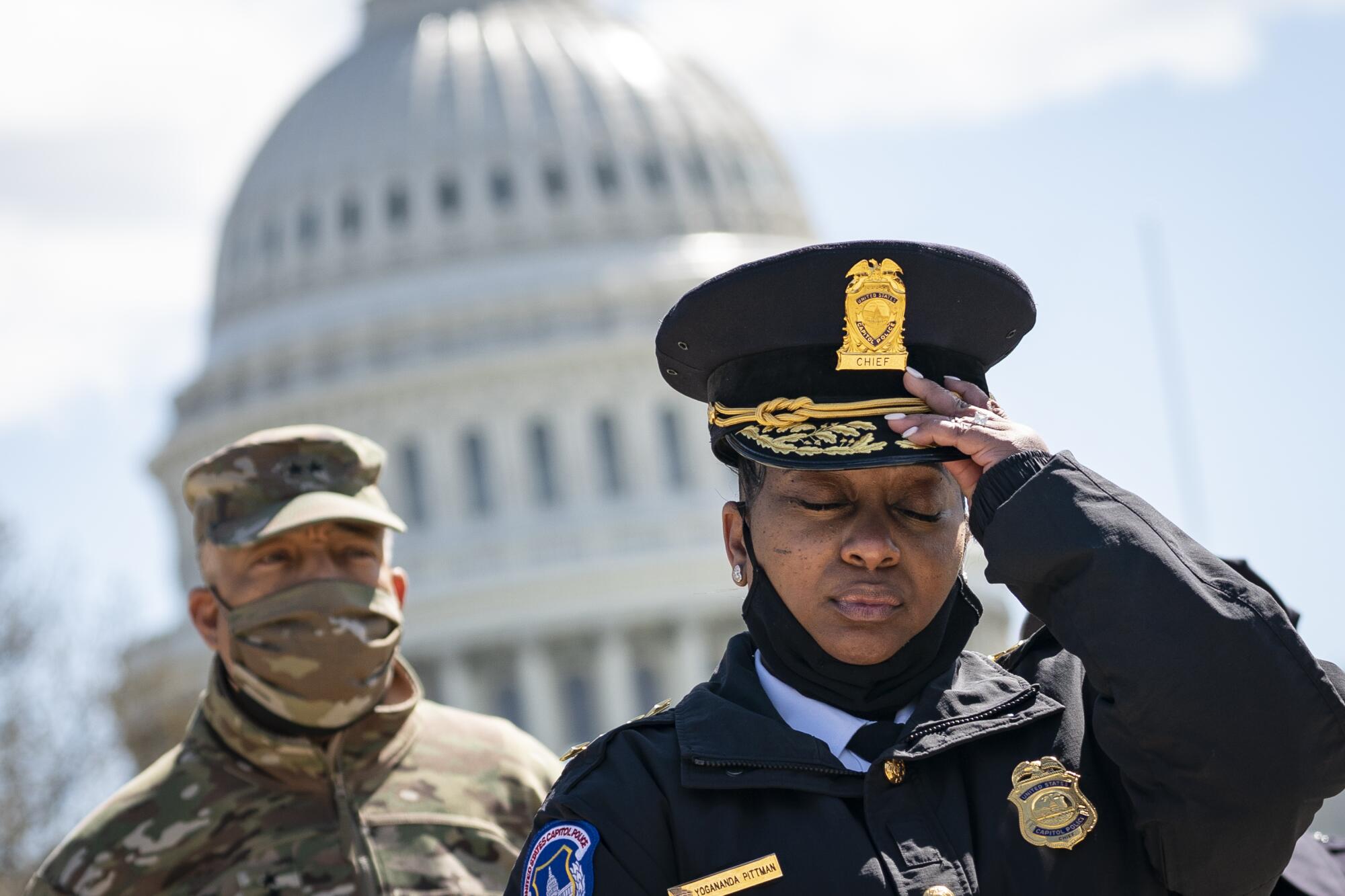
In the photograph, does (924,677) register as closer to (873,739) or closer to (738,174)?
(873,739)

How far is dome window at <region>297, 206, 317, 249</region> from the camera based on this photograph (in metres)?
72.0

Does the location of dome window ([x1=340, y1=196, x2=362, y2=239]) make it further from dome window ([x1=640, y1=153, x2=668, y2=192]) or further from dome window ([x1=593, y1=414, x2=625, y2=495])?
dome window ([x1=593, y1=414, x2=625, y2=495])

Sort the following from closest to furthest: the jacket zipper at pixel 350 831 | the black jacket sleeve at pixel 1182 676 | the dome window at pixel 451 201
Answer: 1. the black jacket sleeve at pixel 1182 676
2. the jacket zipper at pixel 350 831
3. the dome window at pixel 451 201

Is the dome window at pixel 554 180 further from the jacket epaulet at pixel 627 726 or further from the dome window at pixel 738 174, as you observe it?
Answer: the jacket epaulet at pixel 627 726

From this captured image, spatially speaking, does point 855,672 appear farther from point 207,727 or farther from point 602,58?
point 602,58

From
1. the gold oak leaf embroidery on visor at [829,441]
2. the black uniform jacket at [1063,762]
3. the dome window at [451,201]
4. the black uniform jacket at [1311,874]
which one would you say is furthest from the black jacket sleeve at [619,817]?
the dome window at [451,201]

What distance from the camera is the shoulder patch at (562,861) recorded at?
360cm

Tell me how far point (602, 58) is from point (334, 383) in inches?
553

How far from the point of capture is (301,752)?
19.6ft

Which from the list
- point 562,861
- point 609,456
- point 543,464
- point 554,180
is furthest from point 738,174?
point 562,861

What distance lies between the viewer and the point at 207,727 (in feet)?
20.4

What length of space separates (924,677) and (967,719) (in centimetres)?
14

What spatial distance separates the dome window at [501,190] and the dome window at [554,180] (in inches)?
39.0

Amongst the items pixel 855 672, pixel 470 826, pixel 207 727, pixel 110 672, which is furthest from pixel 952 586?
pixel 110 672
